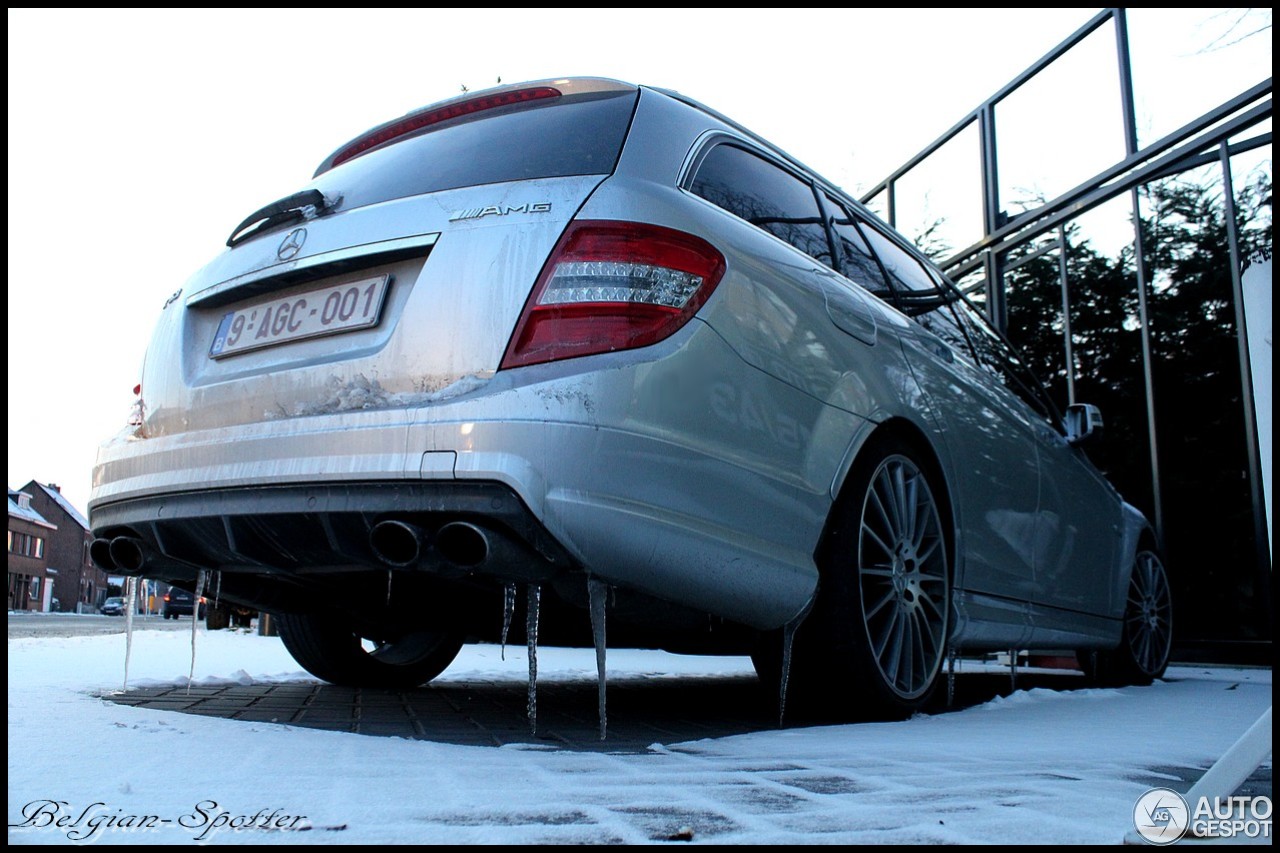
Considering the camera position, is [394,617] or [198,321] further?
[394,617]

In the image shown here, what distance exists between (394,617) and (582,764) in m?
1.76

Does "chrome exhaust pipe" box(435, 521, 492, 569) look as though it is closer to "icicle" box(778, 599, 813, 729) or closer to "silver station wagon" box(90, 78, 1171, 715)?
"silver station wagon" box(90, 78, 1171, 715)

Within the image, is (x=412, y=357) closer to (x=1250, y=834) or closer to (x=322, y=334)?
(x=322, y=334)

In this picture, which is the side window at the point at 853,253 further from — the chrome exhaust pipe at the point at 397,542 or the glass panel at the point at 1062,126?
the glass panel at the point at 1062,126

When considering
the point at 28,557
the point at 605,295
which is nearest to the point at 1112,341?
the point at 605,295

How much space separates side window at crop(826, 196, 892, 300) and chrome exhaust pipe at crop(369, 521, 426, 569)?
5.92ft

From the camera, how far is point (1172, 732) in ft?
9.91

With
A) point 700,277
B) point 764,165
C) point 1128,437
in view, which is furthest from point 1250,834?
point 1128,437

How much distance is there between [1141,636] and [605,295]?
4.63 meters

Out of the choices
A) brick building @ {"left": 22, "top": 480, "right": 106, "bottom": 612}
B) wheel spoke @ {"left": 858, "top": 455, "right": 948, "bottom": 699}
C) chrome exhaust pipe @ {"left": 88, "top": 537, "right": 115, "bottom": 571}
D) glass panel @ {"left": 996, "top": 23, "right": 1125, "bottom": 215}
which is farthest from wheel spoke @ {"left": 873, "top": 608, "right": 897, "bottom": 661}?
brick building @ {"left": 22, "top": 480, "right": 106, "bottom": 612}

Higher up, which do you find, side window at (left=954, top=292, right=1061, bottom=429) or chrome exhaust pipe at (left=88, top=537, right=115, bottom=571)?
side window at (left=954, top=292, right=1061, bottom=429)

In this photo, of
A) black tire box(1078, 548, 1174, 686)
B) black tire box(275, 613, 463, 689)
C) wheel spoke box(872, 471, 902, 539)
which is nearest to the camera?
wheel spoke box(872, 471, 902, 539)

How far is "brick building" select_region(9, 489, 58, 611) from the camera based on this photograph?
64312mm

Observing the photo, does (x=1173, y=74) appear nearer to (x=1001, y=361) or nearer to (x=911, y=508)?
(x=1001, y=361)
